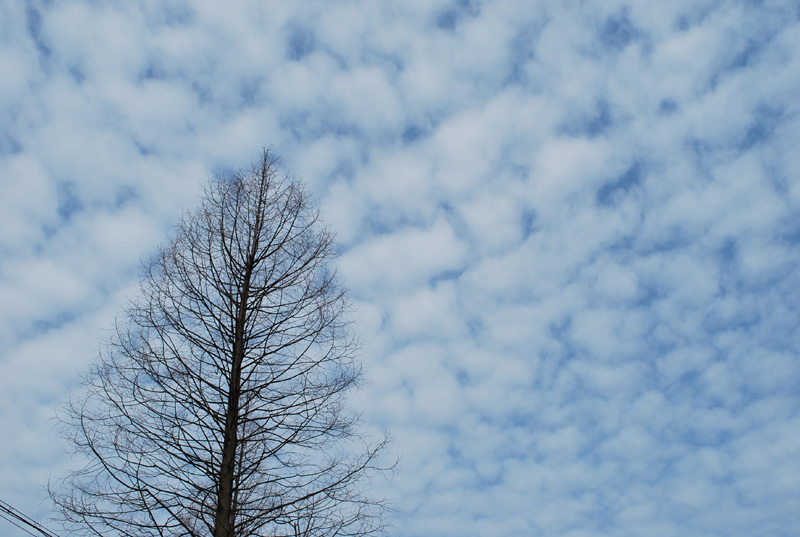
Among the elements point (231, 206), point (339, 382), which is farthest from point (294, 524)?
point (231, 206)

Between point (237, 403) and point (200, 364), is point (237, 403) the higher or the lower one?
the lower one

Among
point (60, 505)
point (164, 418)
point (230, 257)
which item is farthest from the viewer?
point (230, 257)

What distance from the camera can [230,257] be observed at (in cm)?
791

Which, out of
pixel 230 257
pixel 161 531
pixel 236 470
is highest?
pixel 230 257

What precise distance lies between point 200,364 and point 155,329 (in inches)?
25.8

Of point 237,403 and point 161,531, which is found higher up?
point 237,403

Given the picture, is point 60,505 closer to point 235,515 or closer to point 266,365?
point 235,515

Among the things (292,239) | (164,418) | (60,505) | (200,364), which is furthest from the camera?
(292,239)

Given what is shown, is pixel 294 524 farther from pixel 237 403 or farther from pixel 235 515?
pixel 237 403

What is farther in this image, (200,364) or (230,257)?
(230,257)

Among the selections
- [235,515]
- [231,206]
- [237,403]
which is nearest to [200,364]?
[237,403]

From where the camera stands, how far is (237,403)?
22.8ft

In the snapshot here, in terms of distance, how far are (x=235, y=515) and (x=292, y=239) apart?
3465 millimetres

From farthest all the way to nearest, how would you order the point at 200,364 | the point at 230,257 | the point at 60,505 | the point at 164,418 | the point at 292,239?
the point at 292,239
the point at 230,257
the point at 200,364
the point at 164,418
the point at 60,505
